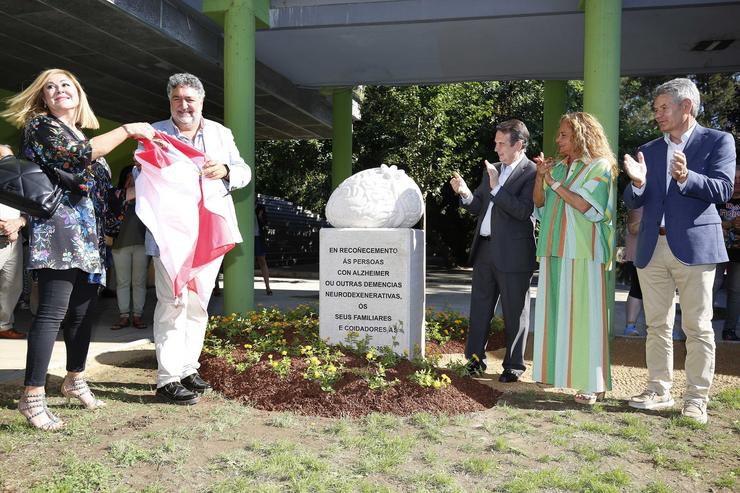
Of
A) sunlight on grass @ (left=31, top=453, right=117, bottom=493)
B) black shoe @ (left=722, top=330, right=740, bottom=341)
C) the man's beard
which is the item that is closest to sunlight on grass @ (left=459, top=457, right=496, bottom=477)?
sunlight on grass @ (left=31, top=453, right=117, bottom=493)

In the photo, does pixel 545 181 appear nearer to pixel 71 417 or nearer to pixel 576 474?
pixel 576 474

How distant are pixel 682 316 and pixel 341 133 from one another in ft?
28.8

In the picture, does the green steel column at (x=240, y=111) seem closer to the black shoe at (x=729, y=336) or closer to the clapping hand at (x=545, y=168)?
the clapping hand at (x=545, y=168)

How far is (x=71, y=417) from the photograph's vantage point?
3910 mm

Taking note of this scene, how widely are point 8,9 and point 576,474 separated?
265 inches

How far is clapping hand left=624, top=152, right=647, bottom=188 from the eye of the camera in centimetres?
412

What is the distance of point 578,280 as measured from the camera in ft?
14.5

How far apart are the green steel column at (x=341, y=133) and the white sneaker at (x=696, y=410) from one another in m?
8.72

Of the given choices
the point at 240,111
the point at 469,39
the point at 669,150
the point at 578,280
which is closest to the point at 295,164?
the point at 469,39

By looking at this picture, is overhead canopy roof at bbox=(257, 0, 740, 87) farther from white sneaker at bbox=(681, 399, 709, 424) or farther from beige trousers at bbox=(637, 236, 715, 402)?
white sneaker at bbox=(681, 399, 709, 424)

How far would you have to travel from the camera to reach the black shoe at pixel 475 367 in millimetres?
5211

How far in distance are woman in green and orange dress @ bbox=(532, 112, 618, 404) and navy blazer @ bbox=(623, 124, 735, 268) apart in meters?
0.27

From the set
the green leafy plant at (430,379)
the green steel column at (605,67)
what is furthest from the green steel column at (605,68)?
the green leafy plant at (430,379)

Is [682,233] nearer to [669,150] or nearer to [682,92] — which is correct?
[669,150]
